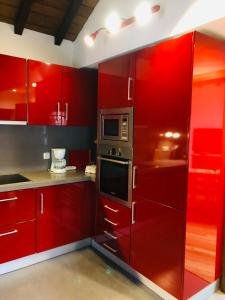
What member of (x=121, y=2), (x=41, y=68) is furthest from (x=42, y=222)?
(x=121, y=2)

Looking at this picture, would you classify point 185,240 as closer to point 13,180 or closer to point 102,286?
point 102,286

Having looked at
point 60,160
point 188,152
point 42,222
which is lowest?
point 42,222

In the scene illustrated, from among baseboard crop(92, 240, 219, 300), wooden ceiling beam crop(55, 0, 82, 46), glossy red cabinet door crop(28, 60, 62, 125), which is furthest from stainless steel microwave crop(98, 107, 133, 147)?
baseboard crop(92, 240, 219, 300)

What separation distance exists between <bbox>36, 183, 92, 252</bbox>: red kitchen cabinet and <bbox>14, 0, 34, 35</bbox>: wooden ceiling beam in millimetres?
1717

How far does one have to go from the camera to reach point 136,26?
218 cm

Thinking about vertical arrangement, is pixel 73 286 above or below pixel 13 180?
below

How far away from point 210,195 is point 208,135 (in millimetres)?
483

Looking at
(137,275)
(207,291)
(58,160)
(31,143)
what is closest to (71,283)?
(137,275)

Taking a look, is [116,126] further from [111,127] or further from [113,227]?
[113,227]

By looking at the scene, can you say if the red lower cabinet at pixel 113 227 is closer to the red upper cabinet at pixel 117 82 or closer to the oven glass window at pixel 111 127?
the oven glass window at pixel 111 127

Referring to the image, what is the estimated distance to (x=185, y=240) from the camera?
180 cm

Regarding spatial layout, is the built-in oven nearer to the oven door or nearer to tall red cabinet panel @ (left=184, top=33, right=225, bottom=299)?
the oven door

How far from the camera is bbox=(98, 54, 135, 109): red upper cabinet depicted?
219 cm

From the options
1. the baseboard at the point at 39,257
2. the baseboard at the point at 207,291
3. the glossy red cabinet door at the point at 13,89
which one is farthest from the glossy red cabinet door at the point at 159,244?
the glossy red cabinet door at the point at 13,89
